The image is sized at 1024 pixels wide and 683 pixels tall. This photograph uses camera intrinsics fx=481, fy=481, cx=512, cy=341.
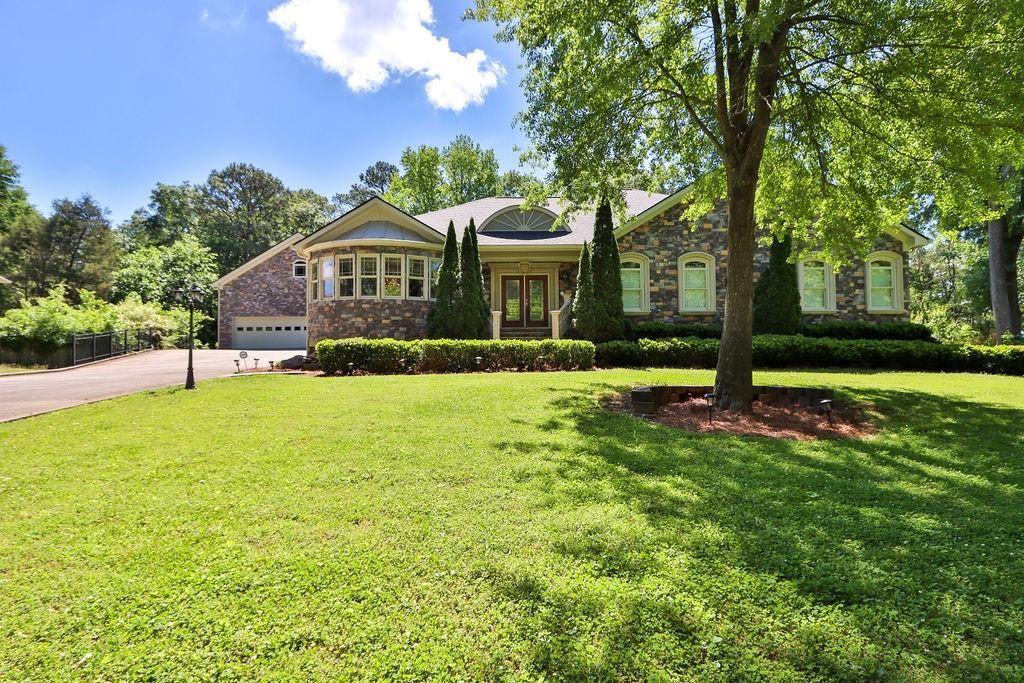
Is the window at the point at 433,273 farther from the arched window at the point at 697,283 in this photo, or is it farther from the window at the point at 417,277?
the arched window at the point at 697,283

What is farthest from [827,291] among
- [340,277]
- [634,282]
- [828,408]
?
[340,277]

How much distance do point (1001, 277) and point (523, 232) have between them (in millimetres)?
18001

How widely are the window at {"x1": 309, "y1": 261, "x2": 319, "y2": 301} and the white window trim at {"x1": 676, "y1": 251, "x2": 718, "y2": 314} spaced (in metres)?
12.8

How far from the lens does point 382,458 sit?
17.1 ft

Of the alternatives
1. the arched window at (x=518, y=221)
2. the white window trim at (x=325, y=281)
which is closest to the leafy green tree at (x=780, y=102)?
the arched window at (x=518, y=221)

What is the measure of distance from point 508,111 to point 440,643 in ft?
31.6

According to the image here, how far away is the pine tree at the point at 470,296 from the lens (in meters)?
14.7

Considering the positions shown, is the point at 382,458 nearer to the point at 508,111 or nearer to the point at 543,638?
the point at 543,638

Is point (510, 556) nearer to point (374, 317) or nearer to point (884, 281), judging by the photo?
point (374, 317)

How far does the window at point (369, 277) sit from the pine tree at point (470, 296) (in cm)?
309

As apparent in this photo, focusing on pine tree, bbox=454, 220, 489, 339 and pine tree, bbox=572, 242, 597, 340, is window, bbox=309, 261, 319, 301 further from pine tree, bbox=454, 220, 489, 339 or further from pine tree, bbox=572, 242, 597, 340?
pine tree, bbox=572, 242, 597, 340

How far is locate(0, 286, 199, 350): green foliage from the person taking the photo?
1681cm

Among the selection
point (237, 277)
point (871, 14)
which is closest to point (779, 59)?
point (871, 14)

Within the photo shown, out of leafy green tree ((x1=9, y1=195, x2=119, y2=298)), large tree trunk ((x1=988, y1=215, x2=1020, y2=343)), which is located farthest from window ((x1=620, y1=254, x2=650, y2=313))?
leafy green tree ((x1=9, y1=195, x2=119, y2=298))
